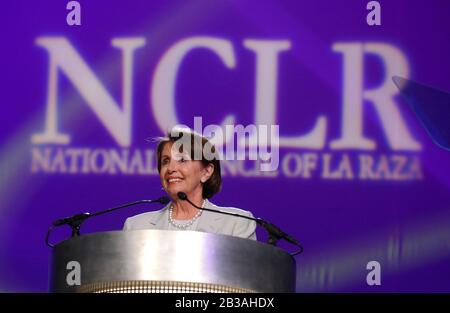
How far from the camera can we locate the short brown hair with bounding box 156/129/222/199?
5.07 metres

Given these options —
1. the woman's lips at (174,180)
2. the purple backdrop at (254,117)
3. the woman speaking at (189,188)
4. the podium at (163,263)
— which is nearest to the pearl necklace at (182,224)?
the woman speaking at (189,188)

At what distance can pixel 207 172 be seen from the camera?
5121 millimetres

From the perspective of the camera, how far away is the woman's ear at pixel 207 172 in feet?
16.7

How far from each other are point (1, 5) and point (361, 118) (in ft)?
5.96

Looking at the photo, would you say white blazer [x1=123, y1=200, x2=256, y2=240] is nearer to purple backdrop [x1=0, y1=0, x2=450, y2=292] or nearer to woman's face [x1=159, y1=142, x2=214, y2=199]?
woman's face [x1=159, y1=142, x2=214, y2=199]

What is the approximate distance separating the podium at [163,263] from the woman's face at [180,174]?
3.50 ft

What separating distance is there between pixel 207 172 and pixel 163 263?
1308 millimetres

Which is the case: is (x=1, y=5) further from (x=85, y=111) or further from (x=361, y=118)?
(x=361, y=118)

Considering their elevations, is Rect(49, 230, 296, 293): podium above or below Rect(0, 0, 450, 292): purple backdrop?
below

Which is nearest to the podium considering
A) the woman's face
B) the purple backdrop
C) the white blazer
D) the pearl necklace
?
the white blazer

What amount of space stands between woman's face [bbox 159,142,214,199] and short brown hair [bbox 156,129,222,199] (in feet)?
0.21

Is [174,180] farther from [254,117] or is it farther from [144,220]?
[254,117]

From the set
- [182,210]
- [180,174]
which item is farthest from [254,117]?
[182,210]
